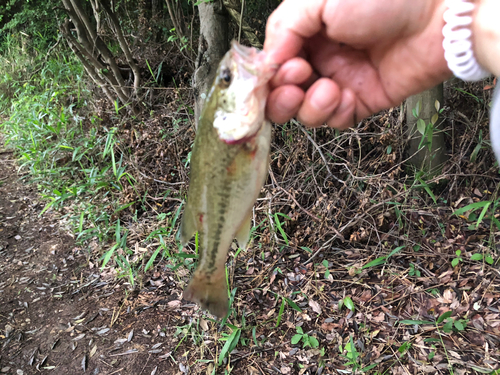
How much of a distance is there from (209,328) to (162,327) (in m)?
0.52

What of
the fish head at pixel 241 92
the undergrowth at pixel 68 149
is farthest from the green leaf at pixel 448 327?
the undergrowth at pixel 68 149

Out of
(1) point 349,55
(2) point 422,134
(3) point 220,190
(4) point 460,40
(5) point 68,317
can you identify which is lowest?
(5) point 68,317

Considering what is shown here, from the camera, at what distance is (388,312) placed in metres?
3.05

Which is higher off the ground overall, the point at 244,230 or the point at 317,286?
the point at 244,230

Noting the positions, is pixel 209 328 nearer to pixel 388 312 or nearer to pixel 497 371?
pixel 388 312

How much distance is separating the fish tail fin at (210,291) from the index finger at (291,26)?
4.20 ft

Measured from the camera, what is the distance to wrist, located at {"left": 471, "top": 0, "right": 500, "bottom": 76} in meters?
1.41

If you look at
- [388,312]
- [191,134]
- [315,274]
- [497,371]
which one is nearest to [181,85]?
[191,134]

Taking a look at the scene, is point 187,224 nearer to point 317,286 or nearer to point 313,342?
point 313,342

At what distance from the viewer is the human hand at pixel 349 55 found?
65.7 inches

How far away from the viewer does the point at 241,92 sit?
1547 mm

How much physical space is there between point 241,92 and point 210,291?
1.19 metres

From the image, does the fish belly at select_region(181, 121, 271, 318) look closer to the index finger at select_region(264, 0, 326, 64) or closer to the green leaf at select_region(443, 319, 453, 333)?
the index finger at select_region(264, 0, 326, 64)

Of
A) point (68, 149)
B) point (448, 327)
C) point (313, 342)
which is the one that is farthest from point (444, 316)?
point (68, 149)
